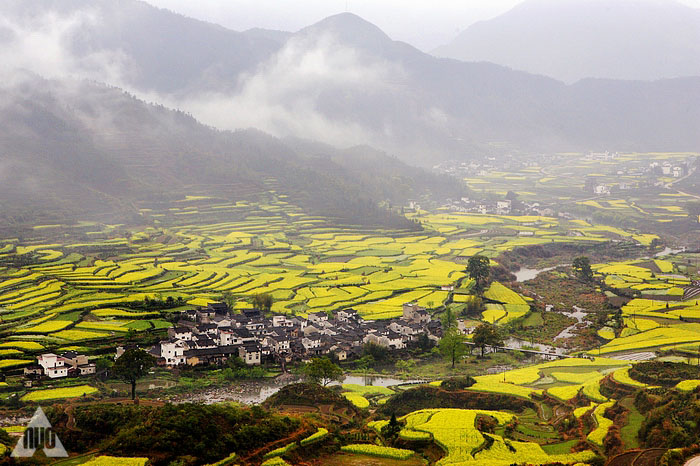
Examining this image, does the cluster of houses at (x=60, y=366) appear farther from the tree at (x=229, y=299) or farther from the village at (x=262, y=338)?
the tree at (x=229, y=299)

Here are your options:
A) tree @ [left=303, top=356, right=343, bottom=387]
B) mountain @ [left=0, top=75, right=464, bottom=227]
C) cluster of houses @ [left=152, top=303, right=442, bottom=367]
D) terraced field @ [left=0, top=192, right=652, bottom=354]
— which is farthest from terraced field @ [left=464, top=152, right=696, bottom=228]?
tree @ [left=303, top=356, right=343, bottom=387]

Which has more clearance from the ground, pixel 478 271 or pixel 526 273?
pixel 478 271

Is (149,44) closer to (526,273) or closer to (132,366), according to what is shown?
(526,273)

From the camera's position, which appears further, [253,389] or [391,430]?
[253,389]

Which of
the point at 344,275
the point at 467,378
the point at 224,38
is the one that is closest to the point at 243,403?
the point at 467,378

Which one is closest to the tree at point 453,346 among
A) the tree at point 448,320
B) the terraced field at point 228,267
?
the tree at point 448,320

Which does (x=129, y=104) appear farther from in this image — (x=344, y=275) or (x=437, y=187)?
(x=344, y=275)

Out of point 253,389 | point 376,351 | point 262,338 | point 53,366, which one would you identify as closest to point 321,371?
point 253,389

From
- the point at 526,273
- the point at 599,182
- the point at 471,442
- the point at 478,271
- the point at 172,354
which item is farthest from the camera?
the point at 599,182
